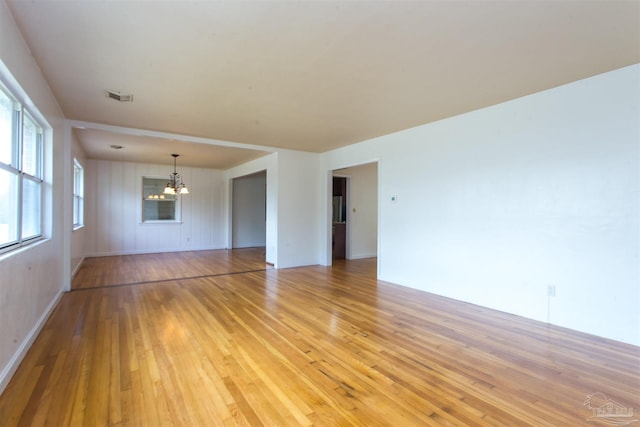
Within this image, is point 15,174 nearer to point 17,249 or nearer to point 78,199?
point 17,249

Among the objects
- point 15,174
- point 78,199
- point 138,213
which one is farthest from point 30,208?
point 138,213

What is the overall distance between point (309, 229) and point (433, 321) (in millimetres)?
3832

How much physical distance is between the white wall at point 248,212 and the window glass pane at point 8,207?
7.18 m

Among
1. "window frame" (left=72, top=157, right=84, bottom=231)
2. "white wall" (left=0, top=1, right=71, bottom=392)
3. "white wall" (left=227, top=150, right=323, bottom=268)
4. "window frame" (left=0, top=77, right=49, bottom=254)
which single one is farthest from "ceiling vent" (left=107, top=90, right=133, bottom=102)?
"window frame" (left=72, top=157, right=84, bottom=231)

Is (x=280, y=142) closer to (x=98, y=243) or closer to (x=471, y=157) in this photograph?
(x=471, y=157)

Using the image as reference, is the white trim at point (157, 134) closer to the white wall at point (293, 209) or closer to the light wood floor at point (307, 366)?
the white wall at point (293, 209)

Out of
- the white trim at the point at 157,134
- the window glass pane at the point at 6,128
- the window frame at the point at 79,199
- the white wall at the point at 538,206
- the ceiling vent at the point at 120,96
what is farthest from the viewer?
the window frame at the point at 79,199

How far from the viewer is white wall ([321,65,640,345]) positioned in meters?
2.85

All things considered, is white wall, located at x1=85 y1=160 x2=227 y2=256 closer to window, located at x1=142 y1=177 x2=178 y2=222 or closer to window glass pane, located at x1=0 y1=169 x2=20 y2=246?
window, located at x1=142 y1=177 x2=178 y2=222

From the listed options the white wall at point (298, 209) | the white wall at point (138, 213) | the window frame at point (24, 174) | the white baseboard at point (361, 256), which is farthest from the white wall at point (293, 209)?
the window frame at point (24, 174)

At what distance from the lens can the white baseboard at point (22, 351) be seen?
2057mm

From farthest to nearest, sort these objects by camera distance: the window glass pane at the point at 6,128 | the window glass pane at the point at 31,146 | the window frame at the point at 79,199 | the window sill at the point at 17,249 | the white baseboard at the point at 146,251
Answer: the white baseboard at the point at 146,251
the window frame at the point at 79,199
the window glass pane at the point at 31,146
the window glass pane at the point at 6,128
the window sill at the point at 17,249

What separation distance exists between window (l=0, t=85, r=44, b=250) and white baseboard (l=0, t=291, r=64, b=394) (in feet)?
2.68

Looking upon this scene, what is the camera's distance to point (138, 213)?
8484 mm
